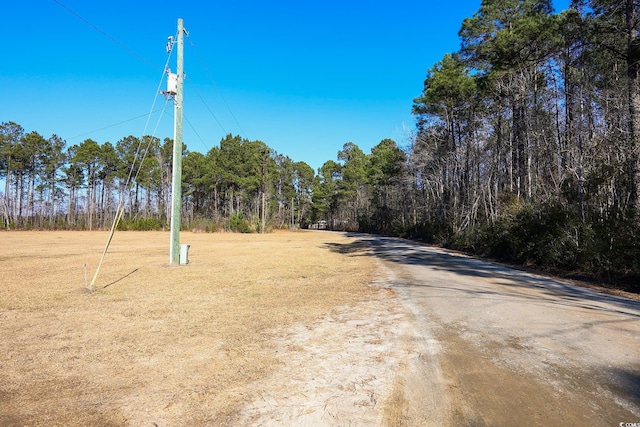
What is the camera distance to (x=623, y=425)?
2434 mm

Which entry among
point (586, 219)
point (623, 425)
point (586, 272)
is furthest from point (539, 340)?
point (586, 219)

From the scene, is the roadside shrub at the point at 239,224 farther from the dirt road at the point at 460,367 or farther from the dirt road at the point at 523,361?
the dirt road at the point at 460,367

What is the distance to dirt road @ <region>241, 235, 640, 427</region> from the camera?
103 inches

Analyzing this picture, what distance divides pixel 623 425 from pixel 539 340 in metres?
1.84

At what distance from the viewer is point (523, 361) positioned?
11.7 ft

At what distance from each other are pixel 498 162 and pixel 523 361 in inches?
899

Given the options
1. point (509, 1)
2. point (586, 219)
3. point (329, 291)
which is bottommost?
point (329, 291)

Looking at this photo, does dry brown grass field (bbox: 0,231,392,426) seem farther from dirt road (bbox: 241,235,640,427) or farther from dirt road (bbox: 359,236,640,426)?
dirt road (bbox: 359,236,640,426)

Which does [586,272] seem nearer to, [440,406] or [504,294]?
[504,294]

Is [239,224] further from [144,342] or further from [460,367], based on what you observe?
[460,367]

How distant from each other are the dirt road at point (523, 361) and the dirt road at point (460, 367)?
0.01 m

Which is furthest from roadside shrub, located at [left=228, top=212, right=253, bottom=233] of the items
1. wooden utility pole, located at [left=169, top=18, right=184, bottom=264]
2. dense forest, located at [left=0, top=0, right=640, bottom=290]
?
wooden utility pole, located at [left=169, top=18, right=184, bottom=264]

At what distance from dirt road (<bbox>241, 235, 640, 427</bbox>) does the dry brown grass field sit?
0.49 metres

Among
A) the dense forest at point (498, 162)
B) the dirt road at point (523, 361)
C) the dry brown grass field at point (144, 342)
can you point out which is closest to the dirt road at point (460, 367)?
the dirt road at point (523, 361)
